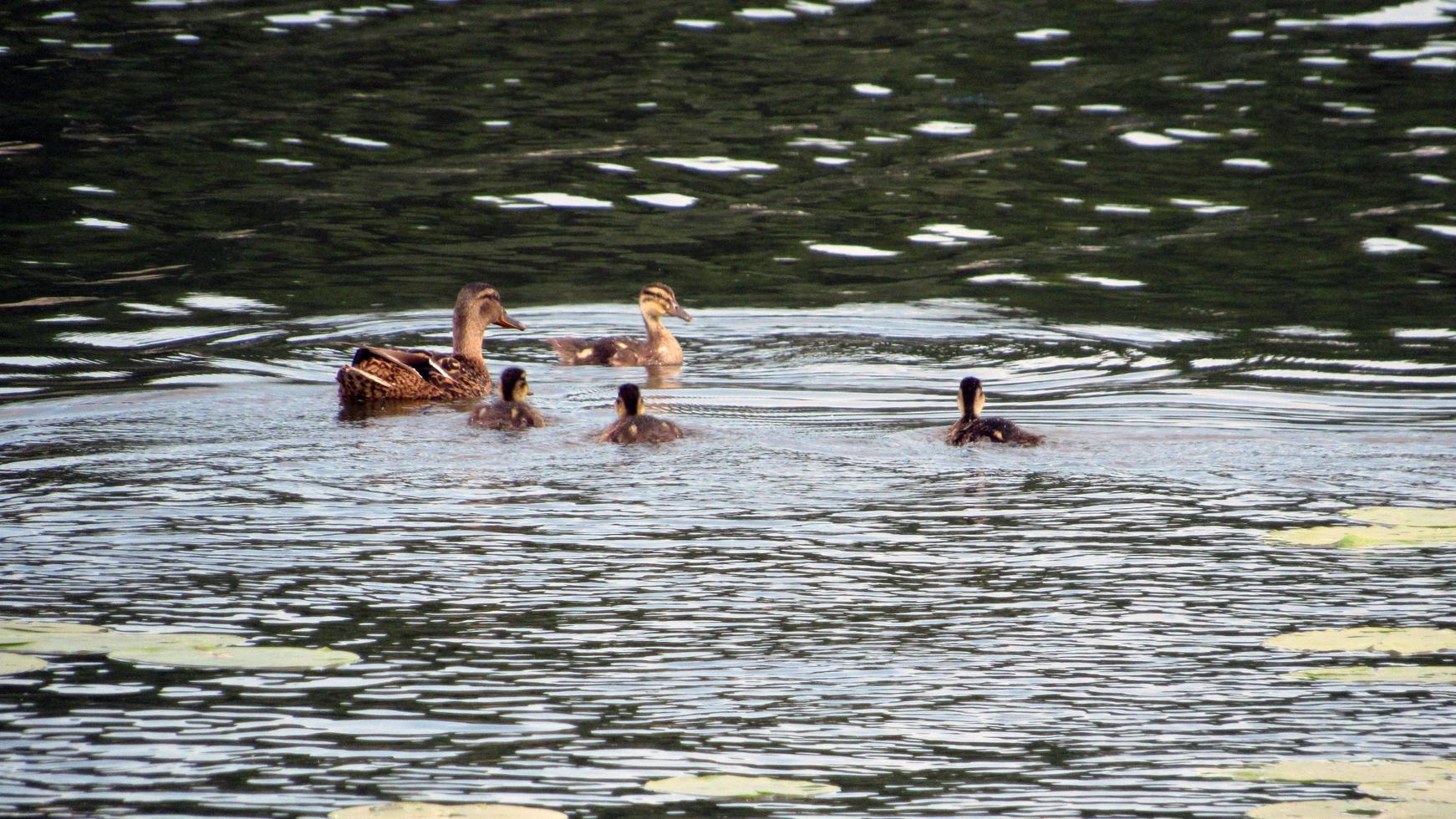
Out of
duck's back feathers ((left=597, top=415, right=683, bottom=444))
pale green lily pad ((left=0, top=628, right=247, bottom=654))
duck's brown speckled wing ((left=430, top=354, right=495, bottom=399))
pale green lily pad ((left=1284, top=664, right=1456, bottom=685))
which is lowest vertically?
pale green lily pad ((left=1284, top=664, right=1456, bottom=685))

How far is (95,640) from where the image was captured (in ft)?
21.2

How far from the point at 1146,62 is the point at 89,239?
40.6ft

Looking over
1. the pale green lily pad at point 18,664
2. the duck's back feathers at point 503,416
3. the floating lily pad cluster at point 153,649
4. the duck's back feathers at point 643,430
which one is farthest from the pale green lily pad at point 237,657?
the duck's back feathers at point 503,416

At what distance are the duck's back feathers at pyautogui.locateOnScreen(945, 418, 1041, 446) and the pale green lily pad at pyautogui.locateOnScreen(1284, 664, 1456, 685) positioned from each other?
11.6ft

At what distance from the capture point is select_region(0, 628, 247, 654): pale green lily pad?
641cm

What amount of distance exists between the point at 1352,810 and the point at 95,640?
12.1 ft

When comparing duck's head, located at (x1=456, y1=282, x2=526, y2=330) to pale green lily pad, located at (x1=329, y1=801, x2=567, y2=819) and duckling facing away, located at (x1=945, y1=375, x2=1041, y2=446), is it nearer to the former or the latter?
duckling facing away, located at (x1=945, y1=375, x2=1041, y2=446)

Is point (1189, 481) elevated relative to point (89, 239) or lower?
lower

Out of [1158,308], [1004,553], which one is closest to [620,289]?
[1158,308]

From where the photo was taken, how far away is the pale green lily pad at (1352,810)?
16.6 feet

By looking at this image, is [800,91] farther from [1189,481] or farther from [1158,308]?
[1189,481]

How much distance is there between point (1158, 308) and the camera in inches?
578

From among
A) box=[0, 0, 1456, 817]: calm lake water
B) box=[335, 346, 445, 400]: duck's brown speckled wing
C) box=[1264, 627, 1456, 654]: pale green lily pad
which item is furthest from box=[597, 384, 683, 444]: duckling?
box=[1264, 627, 1456, 654]: pale green lily pad

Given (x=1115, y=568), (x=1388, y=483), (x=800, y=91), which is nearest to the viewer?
(x=1115, y=568)
